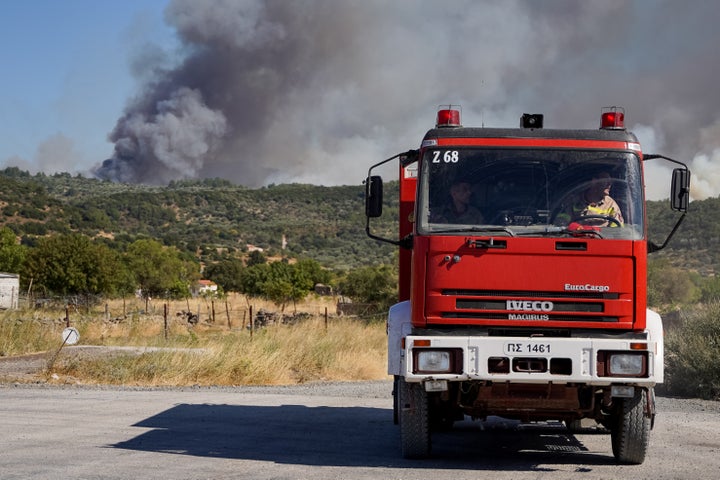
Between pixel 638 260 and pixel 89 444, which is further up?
pixel 638 260

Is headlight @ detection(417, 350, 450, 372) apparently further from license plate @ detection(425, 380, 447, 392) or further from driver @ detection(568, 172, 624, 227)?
driver @ detection(568, 172, 624, 227)

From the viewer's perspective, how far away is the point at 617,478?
8.85 metres

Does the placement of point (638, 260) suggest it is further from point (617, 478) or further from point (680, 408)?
point (680, 408)

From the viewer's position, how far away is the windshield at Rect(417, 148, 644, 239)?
29.8 feet

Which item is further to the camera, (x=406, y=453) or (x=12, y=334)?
(x=12, y=334)

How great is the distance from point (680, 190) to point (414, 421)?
341 cm

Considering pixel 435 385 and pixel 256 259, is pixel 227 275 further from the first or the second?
pixel 435 385

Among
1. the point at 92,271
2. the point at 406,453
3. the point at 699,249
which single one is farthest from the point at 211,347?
the point at 699,249

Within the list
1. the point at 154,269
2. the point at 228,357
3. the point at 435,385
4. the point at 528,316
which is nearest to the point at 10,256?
the point at 154,269

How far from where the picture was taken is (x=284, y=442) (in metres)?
11.2

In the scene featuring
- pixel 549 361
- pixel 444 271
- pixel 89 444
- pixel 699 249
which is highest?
pixel 699 249

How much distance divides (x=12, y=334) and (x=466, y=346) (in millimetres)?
18884

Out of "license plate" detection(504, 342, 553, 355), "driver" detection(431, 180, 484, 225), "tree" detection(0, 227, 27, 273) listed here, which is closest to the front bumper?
"license plate" detection(504, 342, 553, 355)

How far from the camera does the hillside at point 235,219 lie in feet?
255
